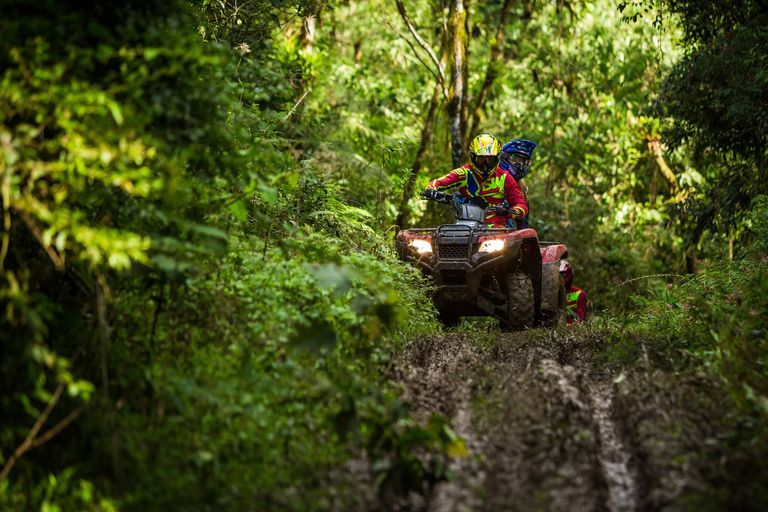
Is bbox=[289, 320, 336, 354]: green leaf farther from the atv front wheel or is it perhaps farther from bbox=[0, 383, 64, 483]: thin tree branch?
the atv front wheel

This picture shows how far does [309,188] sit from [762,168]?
5.98 meters

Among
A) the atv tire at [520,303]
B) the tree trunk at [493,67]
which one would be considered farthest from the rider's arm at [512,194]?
the tree trunk at [493,67]

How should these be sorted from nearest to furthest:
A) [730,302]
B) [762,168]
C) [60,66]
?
[60,66]
[730,302]
[762,168]

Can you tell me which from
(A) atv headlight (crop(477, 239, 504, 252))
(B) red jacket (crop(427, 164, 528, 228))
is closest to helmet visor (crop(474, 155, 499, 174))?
(B) red jacket (crop(427, 164, 528, 228))

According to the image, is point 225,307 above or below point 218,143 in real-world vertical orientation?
below

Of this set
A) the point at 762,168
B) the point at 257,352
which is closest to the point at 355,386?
the point at 257,352

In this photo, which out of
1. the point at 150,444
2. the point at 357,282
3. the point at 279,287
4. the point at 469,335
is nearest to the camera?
the point at 150,444

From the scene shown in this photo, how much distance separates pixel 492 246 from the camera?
886 centimetres

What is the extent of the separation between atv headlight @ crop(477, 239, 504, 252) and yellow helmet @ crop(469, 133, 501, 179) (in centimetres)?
131

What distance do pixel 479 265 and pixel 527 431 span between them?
13.6 ft

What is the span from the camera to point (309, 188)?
31.3ft

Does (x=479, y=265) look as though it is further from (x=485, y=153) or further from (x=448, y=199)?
(x=485, y=153)

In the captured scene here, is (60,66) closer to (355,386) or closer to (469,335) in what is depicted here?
(355,386)

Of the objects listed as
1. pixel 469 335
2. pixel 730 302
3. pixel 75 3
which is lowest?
pixel 469 335
